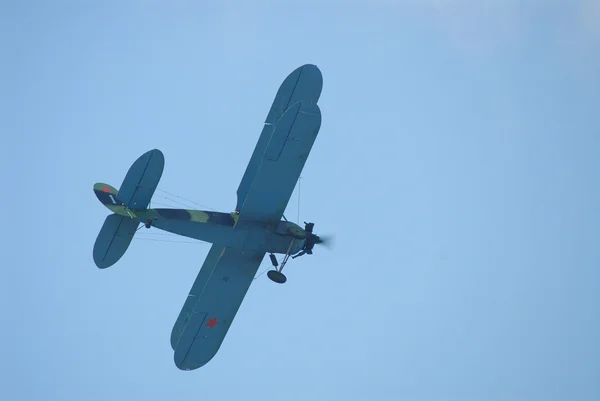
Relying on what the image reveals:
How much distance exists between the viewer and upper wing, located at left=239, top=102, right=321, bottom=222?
90.9 feet

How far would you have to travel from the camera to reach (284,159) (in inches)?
1100

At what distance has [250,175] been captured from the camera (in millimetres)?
29078

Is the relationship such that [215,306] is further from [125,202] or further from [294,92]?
A: [294,92]

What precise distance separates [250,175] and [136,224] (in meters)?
3.15

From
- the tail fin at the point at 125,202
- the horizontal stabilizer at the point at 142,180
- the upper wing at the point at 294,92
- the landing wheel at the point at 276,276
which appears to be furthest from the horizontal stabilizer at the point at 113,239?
the upper wing at the point at 294,92

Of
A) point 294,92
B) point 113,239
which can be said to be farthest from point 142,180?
point 294,92

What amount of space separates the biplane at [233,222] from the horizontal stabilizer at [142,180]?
24 mm

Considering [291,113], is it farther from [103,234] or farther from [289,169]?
[103,234]

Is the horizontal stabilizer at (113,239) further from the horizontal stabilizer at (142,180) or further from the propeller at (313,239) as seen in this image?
the propeller at (313,239)

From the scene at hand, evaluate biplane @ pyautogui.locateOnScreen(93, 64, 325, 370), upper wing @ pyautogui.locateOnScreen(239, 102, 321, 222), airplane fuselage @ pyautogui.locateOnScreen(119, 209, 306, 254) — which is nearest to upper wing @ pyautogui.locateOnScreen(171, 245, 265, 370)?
biplane @ pyautogui.locateOnScreen(93, 64, 325, 370)

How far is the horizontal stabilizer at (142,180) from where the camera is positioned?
Result: 2759cm

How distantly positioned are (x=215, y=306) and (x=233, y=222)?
2407 millimetres

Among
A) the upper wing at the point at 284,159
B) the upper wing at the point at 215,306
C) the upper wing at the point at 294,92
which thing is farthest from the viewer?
the upper wing at the point at 294,92

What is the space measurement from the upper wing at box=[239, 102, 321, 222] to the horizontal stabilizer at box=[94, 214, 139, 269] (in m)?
2.86
